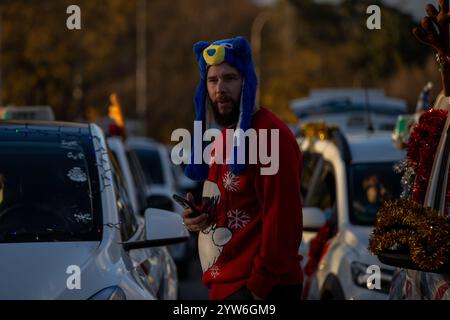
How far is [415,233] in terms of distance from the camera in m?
5.12

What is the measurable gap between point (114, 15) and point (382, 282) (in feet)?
115

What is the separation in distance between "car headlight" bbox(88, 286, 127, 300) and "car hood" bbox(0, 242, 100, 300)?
7 centimetres

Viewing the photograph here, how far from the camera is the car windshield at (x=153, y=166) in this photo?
22.1 meters

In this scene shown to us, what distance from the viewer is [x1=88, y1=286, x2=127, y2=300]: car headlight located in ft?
18.2

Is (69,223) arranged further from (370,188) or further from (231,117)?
(370,188)

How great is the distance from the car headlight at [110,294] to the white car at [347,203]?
3.04m

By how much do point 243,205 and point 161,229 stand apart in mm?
1049

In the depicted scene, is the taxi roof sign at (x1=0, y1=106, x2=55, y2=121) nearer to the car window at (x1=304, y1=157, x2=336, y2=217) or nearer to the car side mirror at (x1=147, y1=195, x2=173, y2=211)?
the car side mirror at (x1=147, y1=195, x2=173, y2=211)

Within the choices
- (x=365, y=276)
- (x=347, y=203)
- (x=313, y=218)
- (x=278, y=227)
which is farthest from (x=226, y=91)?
(x=347, y=203)

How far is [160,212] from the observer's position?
262 inches

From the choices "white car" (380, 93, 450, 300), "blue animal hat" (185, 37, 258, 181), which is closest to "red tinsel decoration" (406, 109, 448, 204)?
"white car" (380, 93, 450, 300)

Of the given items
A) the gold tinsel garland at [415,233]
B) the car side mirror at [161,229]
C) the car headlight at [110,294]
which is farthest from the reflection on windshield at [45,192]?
the gold tinsel garland at [415,233]

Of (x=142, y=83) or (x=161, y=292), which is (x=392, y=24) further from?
(x=142, y=83)
